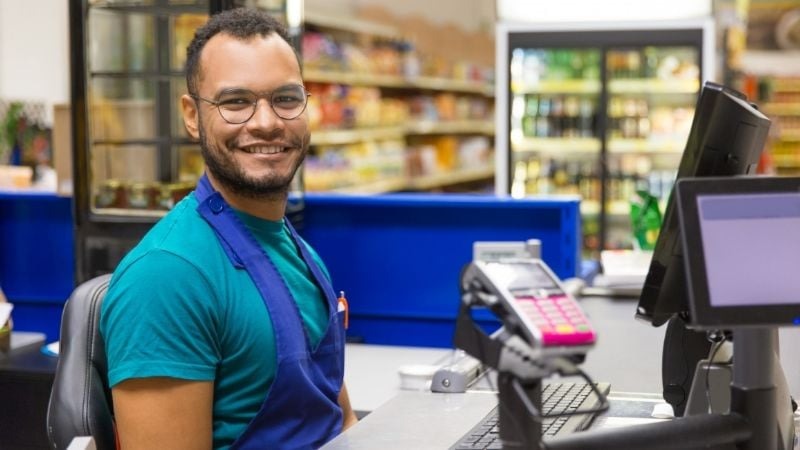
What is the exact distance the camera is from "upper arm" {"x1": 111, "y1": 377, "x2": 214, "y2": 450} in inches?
72.2

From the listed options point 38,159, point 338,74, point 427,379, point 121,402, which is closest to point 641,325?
point 427,379

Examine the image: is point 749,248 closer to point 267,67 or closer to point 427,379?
point 267,67

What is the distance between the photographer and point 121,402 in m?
1.85

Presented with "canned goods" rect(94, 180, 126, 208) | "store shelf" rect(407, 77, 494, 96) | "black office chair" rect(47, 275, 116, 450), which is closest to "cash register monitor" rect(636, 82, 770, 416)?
"black office chair" rect(47, 275, 116, 450)

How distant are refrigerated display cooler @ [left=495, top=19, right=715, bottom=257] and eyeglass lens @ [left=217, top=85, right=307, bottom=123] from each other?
18.0 ft

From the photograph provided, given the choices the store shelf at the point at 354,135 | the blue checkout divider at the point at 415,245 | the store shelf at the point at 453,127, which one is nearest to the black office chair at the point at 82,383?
the blue checkout divider at the point at 415,245

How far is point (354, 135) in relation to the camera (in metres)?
8.77

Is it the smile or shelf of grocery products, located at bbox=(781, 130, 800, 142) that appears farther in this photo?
shelf of grocery products, located at bbox=(781, 130, 800, 142)

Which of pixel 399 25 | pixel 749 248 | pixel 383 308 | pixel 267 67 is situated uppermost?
pixel 399 25

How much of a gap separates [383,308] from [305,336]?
2027 mm

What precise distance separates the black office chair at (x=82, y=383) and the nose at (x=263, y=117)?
0.50 m

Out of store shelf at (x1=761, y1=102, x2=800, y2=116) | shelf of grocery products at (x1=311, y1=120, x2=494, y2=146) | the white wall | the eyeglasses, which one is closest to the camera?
the eyeglasses

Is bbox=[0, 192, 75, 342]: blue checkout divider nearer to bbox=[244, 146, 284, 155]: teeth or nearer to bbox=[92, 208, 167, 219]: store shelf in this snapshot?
bbox=[92, 208, 167, 219]: store shelf

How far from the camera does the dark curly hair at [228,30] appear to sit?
2068 mm
